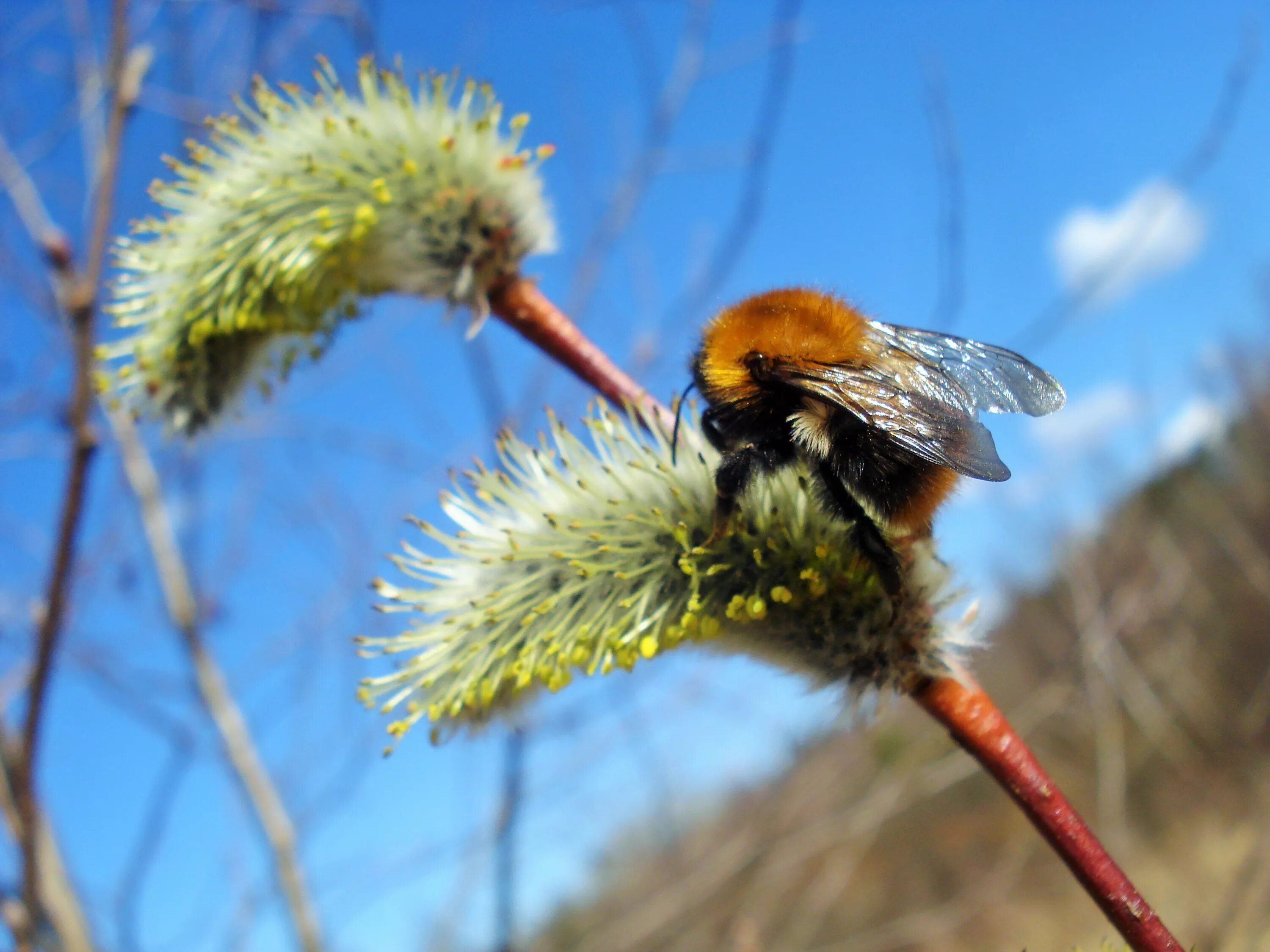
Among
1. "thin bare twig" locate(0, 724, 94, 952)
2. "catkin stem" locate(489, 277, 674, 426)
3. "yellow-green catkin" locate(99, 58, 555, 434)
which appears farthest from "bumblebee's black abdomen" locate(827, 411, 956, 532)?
"thin bare twig" locate(0, 724, 94, 952)

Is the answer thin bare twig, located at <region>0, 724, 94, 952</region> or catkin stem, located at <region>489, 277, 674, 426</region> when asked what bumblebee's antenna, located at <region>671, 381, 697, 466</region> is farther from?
thin bare twig, located at <region>0, 724, 94, 952</region>

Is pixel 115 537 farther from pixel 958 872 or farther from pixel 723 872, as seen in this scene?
pixel 958 872

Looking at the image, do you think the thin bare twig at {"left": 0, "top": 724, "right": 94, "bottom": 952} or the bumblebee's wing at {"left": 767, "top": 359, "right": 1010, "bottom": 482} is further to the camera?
the thin bare twig at {"left": 0, "top": 724, "right": 94, "bottom": 952}

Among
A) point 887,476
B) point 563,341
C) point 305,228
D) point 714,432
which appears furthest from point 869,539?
point 305,228

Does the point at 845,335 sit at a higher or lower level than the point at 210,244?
lower

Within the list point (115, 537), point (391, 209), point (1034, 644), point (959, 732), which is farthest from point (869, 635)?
point (1034, 644)

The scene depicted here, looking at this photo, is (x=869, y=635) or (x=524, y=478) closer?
(x=869, y=635)

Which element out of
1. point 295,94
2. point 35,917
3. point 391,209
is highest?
point 295,94
